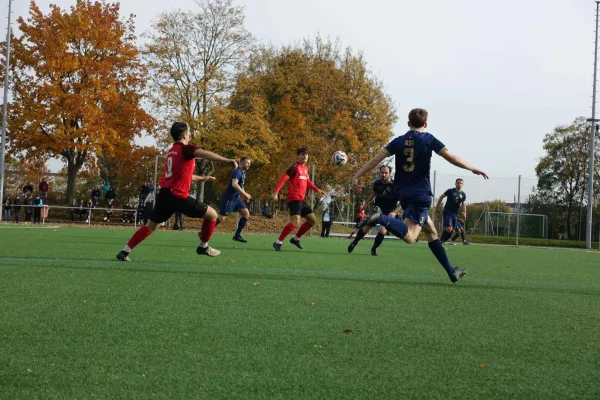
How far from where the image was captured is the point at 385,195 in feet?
44.2

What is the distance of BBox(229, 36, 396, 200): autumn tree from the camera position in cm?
3741

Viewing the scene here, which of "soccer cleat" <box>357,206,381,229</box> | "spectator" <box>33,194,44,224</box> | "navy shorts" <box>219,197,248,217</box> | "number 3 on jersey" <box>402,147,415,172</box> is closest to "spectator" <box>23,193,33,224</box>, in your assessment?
"spectator" <box>33,194,44,224</box>

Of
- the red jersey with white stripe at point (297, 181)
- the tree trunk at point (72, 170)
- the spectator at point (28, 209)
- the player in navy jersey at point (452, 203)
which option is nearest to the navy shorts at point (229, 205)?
the red jersey with white stripe at point (297, 181)

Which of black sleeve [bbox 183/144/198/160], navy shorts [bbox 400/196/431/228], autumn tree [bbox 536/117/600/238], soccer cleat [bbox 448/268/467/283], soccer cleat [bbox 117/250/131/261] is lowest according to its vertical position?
soccer cleat [bbox 117/250/131/261]

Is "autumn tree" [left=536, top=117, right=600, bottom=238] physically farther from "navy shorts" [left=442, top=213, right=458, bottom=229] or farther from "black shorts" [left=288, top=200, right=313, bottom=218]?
"black shorts" [left=288, top=200, right=313, bottom=218]

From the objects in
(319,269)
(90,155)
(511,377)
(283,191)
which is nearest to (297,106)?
→ (283,191)

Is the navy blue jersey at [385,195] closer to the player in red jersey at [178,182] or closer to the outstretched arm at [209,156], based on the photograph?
the player in red jersey at [178,182]

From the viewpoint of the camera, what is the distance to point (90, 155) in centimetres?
3559

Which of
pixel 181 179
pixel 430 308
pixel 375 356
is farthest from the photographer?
pixel 181 179

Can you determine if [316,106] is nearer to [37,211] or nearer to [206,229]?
[37,211]

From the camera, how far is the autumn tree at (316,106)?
37406mm

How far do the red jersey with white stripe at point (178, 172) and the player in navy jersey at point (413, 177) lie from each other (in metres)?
2.46

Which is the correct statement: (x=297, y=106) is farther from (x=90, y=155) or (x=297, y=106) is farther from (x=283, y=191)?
(x=90, y=155)

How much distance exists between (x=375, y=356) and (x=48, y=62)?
30272 millimetres
